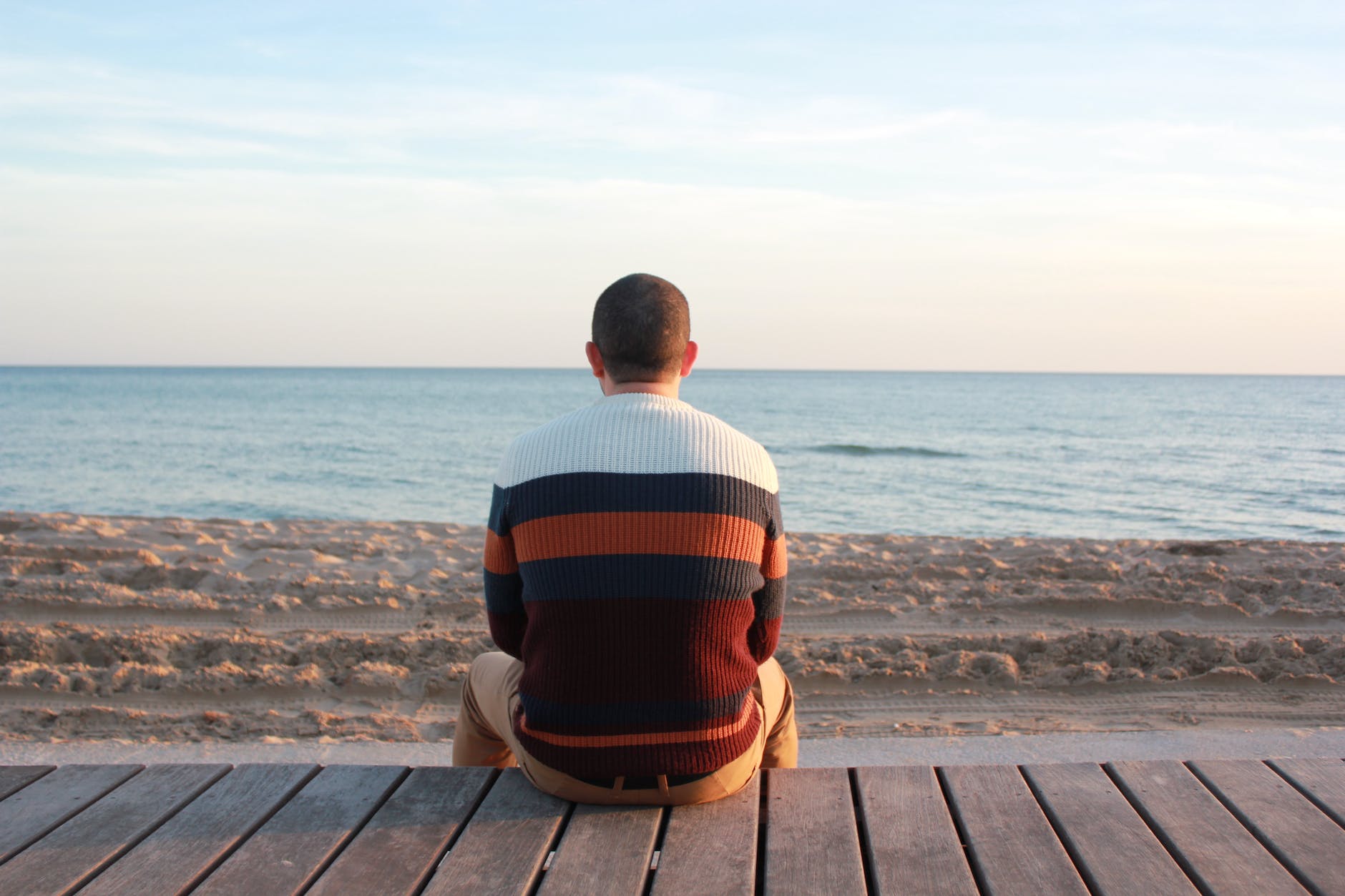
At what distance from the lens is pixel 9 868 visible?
77.6 inches

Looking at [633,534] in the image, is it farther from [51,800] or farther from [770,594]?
[51,800]

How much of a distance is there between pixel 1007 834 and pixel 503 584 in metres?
1.24

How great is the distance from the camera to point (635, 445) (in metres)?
2.02

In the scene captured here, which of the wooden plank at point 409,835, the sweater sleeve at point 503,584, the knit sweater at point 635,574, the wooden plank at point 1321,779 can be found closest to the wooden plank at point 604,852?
the knit sweater at point 635,574

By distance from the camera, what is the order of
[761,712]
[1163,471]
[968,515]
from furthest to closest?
[1163,471] → [968,515] → [761,712]

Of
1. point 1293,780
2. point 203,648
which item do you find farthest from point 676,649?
point 203,648

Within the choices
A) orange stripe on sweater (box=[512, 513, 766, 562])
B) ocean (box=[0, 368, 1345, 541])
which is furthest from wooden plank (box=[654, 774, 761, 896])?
ocean (box=[0, 368, 1345, 541])

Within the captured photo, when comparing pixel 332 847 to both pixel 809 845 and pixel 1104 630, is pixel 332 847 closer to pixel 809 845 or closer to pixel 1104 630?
pixel 809 845

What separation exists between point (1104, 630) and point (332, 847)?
15.1 ft

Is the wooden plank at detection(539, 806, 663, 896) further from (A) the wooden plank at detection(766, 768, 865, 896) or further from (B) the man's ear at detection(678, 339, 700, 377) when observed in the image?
(B) the man's ear at detection(678, 339, 700, 377)

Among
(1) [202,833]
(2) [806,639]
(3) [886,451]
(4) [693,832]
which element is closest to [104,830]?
(1) [202,833]

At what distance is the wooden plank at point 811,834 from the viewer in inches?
75.7

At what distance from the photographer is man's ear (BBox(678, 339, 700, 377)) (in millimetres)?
2244

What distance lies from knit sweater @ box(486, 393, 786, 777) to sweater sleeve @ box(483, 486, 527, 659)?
1 centimetres
